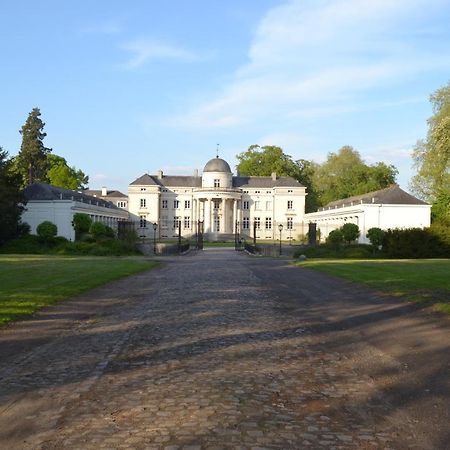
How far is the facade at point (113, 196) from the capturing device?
116656 mm

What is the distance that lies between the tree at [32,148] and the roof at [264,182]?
118 ft

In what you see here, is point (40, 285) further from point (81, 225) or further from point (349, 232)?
point (349, 232)

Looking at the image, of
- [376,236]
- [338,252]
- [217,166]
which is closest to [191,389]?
[338,252]

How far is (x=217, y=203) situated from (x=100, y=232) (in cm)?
5779

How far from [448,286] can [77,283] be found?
12491 mm

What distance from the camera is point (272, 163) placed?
121 meters

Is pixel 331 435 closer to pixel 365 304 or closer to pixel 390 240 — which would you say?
pixel 365 304

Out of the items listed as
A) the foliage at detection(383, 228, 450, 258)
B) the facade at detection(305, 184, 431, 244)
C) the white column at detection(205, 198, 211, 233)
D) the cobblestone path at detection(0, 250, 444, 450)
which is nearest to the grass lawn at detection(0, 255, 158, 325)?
the cobblestone path at detection(0, 250, 444, 450)

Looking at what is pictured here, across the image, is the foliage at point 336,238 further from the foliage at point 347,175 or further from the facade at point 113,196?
the facade at point 113,196

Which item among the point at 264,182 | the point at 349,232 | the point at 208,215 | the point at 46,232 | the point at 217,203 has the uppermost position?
the point at 264,182

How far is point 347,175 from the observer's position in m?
111

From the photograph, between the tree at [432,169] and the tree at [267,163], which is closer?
the tree at [432,169]

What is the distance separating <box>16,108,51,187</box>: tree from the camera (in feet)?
318

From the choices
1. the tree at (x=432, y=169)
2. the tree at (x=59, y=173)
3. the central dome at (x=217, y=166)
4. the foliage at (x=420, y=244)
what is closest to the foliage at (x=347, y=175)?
the central dome at (x=217, y=166)
